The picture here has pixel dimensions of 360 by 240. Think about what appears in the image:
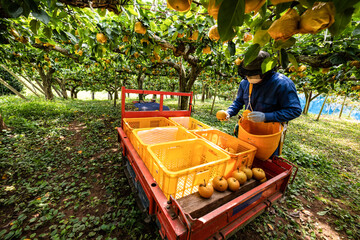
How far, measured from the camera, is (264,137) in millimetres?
1952

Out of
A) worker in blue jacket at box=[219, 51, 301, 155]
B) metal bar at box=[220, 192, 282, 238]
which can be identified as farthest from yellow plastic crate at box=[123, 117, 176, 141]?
metal bar at box=[220, 192, 282, 238]

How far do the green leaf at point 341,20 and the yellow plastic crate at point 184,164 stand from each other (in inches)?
53.5

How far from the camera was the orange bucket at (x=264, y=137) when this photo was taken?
6.39 feet

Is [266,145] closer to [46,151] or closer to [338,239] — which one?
[338,239]

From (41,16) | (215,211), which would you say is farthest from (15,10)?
(215,211)

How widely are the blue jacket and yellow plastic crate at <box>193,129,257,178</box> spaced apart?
0.52 metres

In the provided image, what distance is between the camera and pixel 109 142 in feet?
16.0

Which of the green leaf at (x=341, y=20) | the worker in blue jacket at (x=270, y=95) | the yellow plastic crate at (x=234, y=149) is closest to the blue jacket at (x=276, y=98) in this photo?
the worker in blue jacket at (x=270, y=95)

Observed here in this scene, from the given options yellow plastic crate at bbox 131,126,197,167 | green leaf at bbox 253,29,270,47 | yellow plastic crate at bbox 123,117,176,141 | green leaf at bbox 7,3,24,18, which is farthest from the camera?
yellow plastic crate at bbox 123,117,176,141

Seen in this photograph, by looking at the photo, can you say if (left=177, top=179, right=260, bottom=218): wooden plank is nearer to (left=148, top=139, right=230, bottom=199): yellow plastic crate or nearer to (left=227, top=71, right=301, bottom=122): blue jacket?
(left=148, top=139, right=230, bottom=199): yellow plastic crate

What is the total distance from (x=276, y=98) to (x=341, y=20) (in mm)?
1642

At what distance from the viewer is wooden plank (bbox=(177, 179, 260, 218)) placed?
55.8 inches

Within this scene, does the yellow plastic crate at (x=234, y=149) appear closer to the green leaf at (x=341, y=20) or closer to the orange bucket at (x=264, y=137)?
the orange bucket at (x=264, y=137)

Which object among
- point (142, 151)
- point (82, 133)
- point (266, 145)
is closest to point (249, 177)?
point (266, 145)
